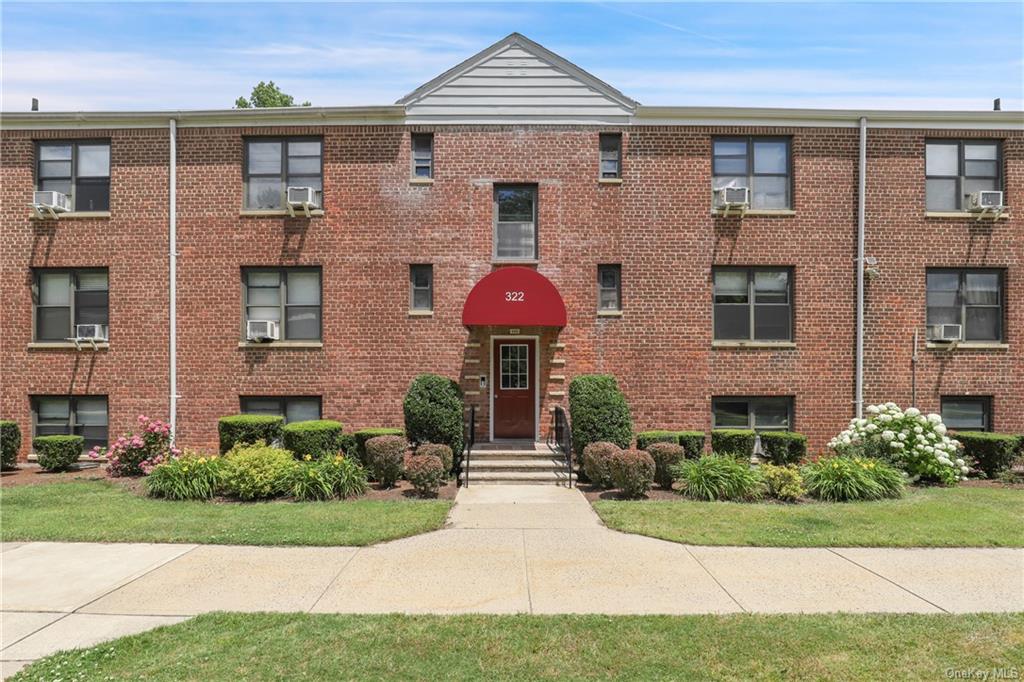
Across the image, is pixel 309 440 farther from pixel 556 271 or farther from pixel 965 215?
pixel 965 215

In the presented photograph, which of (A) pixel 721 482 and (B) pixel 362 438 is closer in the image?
(A) pixel 721 482

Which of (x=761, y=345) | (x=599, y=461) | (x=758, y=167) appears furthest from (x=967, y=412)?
(x=599, y=461)

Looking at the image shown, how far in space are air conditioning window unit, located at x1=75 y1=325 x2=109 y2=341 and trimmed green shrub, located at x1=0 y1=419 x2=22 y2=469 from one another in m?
2.35

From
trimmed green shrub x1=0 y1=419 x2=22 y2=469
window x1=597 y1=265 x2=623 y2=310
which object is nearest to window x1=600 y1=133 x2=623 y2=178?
window x1=597 y1=265 x2=623 y2=310

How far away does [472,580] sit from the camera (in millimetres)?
6551

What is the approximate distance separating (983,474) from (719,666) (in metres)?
12.0

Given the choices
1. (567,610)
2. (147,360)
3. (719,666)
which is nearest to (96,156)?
(147,360)

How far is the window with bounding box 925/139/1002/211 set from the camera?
572 inches

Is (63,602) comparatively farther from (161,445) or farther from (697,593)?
(161,445)

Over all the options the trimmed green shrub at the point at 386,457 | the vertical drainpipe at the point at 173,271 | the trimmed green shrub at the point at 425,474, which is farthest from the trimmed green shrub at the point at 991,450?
the vertical drainpipe at the point at 173,271

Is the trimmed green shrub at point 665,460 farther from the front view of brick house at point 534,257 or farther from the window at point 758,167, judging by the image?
the window at point 758,167

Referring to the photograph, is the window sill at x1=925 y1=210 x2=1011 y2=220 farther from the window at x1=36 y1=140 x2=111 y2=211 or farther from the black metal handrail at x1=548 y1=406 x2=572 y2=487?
the window at x1=36 y1=140 x2=111 y2=211

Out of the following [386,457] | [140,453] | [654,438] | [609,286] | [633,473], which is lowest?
[140,453]

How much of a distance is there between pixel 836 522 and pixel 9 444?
16687 mm
